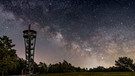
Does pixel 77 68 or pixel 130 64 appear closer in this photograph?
pixel 77 68

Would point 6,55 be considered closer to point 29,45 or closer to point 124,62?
point 29,45

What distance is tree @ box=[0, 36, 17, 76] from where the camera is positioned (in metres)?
62.8

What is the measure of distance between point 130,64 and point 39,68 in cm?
3657

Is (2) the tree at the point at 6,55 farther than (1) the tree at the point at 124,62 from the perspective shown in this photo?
No

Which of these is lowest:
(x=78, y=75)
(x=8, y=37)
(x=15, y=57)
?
(x=78, y=75)

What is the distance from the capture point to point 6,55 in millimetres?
63500

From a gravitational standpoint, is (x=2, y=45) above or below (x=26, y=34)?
below

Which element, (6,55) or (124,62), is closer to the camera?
(6,55)

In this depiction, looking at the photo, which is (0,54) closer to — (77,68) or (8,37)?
(8,37)

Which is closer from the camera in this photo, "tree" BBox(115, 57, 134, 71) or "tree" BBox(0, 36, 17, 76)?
"tree" BBox(0, 36, 17, 76)

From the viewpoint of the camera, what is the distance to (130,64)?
89.8 meters

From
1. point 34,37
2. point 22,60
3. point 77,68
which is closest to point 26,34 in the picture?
point 34,37

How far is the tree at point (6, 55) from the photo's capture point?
6278cm

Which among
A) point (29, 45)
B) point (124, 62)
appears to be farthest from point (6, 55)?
point (124, 62)
